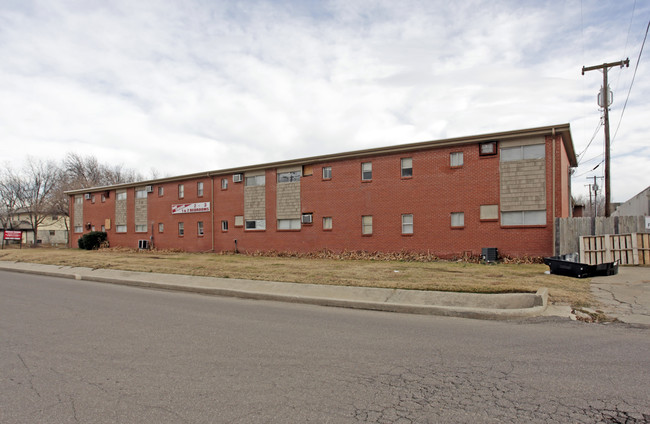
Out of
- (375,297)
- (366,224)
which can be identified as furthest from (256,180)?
(375,297)

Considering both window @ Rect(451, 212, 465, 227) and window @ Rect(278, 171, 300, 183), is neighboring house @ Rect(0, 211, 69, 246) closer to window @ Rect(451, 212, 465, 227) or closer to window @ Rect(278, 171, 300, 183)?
window @ Rect(278, 171, 300, 183)

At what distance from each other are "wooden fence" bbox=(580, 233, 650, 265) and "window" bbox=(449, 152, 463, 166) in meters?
6.40

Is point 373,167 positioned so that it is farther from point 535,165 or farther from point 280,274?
point 280,274

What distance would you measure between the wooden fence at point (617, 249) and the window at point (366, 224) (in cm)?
1028

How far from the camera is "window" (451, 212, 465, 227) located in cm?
2075

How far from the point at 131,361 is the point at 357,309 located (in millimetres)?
5267

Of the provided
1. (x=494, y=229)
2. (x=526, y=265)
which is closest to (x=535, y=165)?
(x=494, y=229)

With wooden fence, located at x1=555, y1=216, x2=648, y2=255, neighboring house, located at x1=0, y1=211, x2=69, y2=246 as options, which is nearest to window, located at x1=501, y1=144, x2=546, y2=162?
wooden fence, located at x1=555, y1=216, x2=648, y2=255

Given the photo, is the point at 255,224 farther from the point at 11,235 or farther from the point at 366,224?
the point at 11,235

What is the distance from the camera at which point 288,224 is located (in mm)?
27031

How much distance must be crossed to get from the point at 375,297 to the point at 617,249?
13552mm

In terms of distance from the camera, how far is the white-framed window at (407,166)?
22359 millimetres

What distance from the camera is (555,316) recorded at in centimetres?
805

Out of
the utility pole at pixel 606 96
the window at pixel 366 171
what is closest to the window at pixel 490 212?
the window at pixel 366 171
